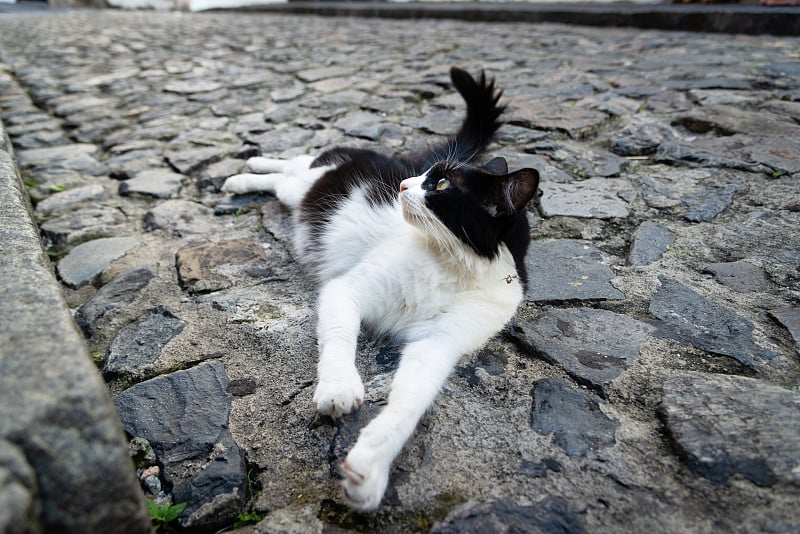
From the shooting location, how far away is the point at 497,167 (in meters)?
2.20

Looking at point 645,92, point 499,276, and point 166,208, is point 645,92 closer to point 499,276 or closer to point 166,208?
point 499,276

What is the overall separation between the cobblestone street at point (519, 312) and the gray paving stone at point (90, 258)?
1cm

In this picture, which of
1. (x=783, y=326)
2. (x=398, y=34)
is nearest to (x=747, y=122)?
(x=783, y=326)

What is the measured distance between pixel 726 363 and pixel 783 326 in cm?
30

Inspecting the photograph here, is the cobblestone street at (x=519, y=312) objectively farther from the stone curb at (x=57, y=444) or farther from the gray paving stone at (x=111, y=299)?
the stone curb at (x=57, y=444)

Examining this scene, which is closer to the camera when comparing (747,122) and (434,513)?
(434,513)

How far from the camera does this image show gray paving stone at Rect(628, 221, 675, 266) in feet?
7.34

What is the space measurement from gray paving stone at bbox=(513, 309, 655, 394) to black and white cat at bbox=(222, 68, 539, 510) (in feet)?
0.43

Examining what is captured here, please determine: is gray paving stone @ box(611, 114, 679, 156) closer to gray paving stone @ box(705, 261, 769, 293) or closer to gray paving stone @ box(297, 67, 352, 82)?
gray paving stone @ box(705, 261, 769, 293)

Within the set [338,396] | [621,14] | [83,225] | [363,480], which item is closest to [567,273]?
[338,396]

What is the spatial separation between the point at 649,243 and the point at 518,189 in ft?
2.74

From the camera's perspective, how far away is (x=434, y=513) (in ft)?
4.11

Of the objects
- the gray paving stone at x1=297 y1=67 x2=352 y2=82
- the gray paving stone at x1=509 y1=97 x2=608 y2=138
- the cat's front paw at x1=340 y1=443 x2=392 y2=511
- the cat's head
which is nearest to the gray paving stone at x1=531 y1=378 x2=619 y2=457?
the cat's front paw at x1=340 y1=443 x2=392 y2=511

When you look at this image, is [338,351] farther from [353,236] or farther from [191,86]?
[191,86]
